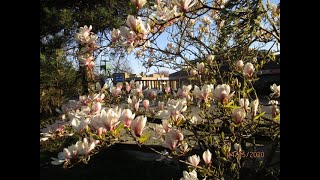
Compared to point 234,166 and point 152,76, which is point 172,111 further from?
point 152,76

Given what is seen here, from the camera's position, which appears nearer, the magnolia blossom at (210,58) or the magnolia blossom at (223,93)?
the magnolia blossom at (223,93)

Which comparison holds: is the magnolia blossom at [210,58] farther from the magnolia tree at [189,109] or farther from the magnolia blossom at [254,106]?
the magnolia blossom at [254,106]

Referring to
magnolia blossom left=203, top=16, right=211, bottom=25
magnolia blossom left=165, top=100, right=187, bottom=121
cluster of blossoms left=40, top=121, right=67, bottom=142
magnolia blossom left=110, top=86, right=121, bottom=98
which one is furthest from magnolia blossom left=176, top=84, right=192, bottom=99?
magnolia blossom left=203, top=16, right=211, bottom=25

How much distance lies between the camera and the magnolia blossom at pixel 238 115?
39.2 inches

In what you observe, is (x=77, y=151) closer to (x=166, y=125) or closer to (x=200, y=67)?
(x=166, y=125)

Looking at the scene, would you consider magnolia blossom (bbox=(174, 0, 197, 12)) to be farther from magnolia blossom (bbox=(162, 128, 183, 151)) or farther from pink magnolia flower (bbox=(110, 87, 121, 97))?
pink magnolia flower (bbox=(110, 87, 121, 97))

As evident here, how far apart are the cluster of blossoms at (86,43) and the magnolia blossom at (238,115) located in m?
0.62

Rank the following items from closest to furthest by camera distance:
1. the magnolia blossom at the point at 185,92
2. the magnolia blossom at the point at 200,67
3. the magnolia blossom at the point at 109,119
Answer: the magnolia blossom at the point at 109,119
the magnolia blossom at the point at 185,92
the magnolia blossom at the point at 200,67

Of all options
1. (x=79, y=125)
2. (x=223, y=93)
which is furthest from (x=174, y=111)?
(x=79, y=125)

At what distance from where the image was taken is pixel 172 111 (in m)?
1.06

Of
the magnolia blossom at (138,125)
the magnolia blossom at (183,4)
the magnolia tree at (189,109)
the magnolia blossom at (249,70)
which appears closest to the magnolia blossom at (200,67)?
the magnolia tree at (189,109)

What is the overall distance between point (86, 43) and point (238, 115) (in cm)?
66

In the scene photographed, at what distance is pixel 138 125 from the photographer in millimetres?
898

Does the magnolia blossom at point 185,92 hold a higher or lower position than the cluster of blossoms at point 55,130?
higher
